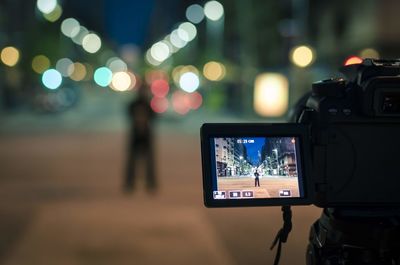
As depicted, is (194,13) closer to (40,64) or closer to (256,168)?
(40,64)

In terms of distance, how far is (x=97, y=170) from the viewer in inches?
646

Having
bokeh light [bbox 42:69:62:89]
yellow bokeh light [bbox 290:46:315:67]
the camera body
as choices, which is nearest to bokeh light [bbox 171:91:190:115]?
yellow bokeh light [bbox 290:46:315:67]

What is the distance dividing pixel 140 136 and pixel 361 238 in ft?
32.6

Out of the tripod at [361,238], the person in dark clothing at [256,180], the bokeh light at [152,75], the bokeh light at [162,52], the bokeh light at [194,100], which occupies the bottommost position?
the bokeh light at [194,100]

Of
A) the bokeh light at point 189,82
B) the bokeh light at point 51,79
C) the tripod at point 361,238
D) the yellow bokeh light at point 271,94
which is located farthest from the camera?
the bokeh light at point 51,79

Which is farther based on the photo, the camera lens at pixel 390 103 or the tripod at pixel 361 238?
the tripod at pixel 361 238

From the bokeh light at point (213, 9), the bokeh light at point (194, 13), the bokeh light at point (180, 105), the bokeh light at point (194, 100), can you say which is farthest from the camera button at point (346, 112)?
the bokeh light at point (194, 13)

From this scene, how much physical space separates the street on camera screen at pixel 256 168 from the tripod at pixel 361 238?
31 cm

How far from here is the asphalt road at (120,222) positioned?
26.9 feet

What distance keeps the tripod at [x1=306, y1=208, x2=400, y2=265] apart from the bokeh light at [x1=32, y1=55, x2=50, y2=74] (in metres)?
52.0

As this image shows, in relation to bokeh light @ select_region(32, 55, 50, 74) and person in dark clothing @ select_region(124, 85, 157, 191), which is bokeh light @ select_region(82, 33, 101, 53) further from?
person in dark clothing @ select_region(124, 85, 157, 191)

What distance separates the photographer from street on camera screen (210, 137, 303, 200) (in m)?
3.64

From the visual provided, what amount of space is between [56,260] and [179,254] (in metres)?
1.24

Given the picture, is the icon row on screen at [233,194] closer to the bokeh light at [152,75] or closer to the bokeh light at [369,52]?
the bokeh light at [152,75]
